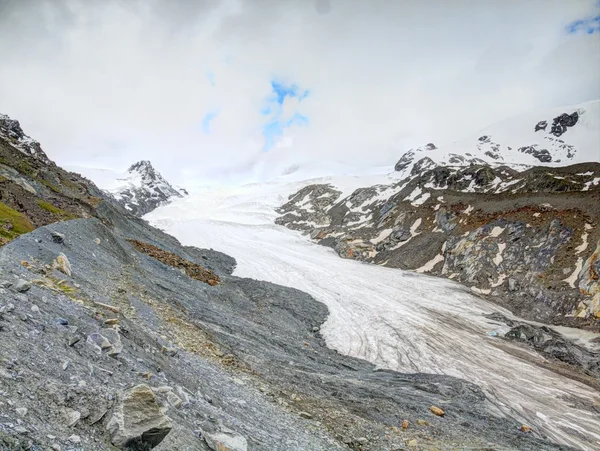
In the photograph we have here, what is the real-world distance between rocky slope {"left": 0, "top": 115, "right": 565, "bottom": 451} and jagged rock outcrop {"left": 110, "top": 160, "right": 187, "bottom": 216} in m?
123

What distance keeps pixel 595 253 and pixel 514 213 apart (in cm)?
1466

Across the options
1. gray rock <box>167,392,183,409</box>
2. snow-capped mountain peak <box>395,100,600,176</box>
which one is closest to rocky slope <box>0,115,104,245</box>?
gray rock <box>167,392,183,409</box>

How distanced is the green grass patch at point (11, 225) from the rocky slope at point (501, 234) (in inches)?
1784

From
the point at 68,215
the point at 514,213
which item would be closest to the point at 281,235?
the point at 514,213

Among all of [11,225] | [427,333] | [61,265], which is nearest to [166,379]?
[61,265]

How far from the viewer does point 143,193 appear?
168 meters

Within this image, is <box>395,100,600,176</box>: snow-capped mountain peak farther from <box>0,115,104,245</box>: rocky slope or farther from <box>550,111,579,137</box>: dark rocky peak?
<box>0,115,104,245</box>: rocky slope

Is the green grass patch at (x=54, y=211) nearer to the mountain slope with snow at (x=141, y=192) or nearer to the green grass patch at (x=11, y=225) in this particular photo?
the green grass patch at (x=11, y=225)

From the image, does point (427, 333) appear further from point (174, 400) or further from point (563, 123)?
point (563, 123)

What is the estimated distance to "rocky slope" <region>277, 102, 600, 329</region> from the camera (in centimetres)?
3812

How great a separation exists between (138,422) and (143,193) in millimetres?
179189

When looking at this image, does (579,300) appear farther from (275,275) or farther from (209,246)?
(209,246)

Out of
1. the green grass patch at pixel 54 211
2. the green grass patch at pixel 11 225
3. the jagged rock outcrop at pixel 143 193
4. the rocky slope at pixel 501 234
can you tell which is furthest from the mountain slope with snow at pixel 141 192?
the green grass patch at pixel 11 225

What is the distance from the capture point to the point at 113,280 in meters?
17.3
